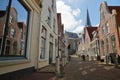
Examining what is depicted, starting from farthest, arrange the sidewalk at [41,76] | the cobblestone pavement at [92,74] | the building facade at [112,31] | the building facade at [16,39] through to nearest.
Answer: the building facade at [112,31]
the cobblestone pavement at [92,74]
the sidewalk at [41,76]
the building facade at [16,39]

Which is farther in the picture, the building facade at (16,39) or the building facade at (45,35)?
the building facade at (45,35)

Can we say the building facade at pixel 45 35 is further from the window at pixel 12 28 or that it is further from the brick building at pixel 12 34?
the brick building at pixel 12 34

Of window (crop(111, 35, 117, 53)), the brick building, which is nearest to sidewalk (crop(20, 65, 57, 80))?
the brick building

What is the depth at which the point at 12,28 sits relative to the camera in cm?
475

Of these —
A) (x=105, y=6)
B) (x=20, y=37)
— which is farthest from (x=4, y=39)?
(x=105, y=6)

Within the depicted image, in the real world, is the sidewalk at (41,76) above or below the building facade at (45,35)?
below

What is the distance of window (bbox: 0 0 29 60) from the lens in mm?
4105

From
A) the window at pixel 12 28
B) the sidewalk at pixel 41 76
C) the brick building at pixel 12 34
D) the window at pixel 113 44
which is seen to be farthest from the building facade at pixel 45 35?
the window at pixel 113 44

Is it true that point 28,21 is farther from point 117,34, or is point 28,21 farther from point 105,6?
point 105,6

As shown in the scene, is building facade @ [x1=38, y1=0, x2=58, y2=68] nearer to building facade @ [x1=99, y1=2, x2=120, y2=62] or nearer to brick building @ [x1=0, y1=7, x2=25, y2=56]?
brick building @ [x1=0, y1=7, x2=25, y2=56]

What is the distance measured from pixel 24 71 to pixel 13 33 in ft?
5.46

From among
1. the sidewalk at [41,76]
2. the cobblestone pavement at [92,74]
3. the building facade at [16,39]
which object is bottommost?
the cobblestone pavement at [92,74]

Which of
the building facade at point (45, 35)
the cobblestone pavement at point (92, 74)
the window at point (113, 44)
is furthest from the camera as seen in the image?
the window at point (113, 44)

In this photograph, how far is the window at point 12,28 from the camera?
411cm
